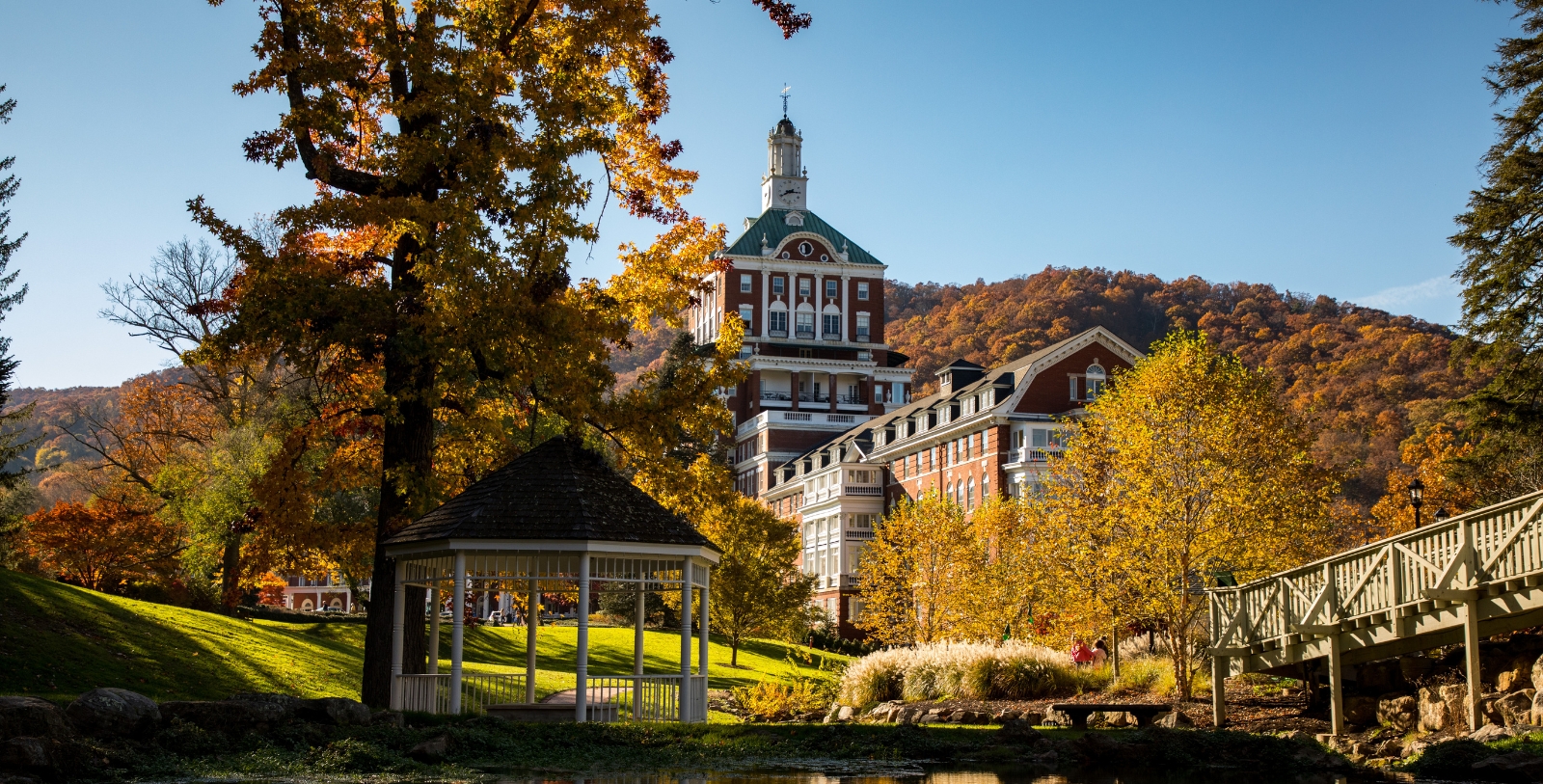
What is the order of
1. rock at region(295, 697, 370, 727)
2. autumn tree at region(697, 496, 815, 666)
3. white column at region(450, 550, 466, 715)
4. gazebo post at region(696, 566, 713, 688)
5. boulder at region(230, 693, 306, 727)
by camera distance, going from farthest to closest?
autumn tree at region(697, 496, 815, 666)
gazebo post at region(696, 566, 713, 688)
white column at region(450, 550, 466, 715)
rock at region(295, 697, 370, 727)
boulder at region(230, 693, 306, 727)

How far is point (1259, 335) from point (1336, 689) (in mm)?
78331

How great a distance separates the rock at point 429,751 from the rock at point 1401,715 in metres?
14.4

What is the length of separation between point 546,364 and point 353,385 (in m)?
5.67

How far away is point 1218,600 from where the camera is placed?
24.3m

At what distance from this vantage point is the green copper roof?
9525cm

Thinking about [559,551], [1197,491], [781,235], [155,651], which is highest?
[781,235]

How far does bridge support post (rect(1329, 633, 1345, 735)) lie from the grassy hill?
63.2 ft

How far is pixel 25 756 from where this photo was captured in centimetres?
1169

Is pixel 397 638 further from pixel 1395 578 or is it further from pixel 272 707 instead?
pixel 1395 578

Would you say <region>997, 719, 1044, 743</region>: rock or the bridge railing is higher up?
the bridge railing

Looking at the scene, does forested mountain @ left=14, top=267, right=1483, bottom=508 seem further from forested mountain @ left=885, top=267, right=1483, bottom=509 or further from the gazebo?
the gazebo

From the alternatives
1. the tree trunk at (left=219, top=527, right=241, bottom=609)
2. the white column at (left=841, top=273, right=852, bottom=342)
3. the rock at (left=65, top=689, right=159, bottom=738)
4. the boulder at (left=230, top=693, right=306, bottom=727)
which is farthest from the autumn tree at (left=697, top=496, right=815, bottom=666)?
the white column at (left=841, top=273, right=852, bottom=342)

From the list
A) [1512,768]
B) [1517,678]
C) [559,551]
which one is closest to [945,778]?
[1512,768]

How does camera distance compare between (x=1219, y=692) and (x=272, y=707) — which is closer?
(x=272, y=707)
